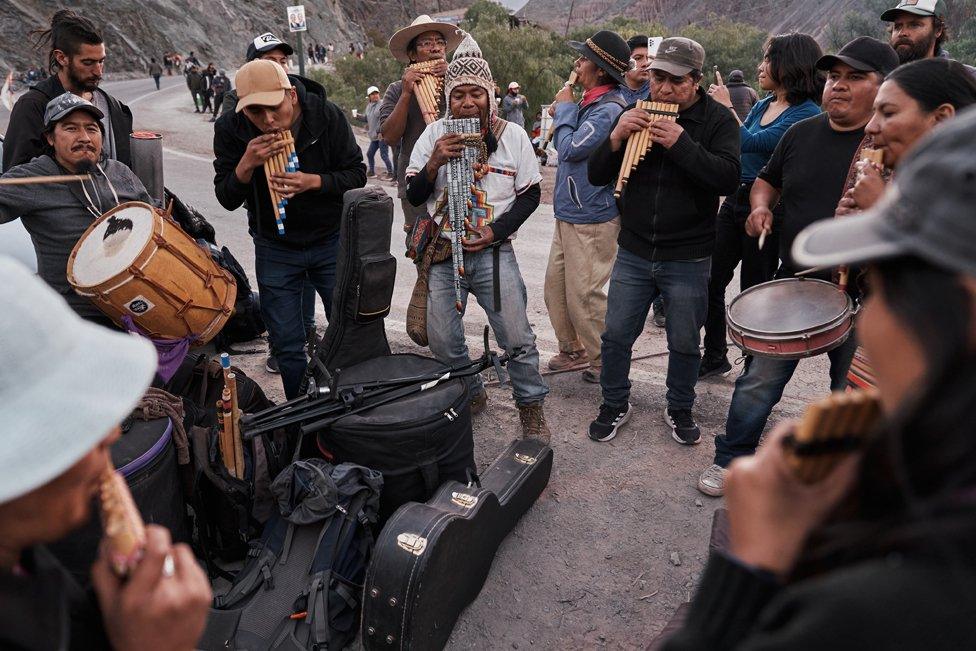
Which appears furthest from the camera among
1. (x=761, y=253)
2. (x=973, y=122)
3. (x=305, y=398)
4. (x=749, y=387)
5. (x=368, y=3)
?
(x=368, y=3)

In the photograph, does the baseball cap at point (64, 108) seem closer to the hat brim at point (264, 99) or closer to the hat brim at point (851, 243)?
the hat brim at point (264, 99)

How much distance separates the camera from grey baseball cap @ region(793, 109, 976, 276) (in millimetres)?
685

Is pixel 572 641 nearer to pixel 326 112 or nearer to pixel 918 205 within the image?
pixel 918 205

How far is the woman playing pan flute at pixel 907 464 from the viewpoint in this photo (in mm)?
675

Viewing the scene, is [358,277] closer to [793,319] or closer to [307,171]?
[307,171]

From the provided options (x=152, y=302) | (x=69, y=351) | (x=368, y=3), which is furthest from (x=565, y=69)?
(x=368, y=3)

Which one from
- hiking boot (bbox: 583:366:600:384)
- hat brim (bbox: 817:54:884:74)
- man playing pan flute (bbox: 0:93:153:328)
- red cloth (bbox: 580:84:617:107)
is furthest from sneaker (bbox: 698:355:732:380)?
man playing pan flute (bbox: 0:93:153:328)

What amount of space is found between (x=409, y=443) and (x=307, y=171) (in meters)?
1.69

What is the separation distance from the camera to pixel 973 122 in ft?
2.37

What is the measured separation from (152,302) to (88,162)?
0.88 meters

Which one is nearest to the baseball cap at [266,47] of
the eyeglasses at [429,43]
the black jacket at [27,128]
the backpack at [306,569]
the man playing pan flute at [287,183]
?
the eyeglasses at [429,43]

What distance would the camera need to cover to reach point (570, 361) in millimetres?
4582

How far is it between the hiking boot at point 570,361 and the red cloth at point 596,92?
158 centimetres

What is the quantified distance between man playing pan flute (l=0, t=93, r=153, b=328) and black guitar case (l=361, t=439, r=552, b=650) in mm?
1964
